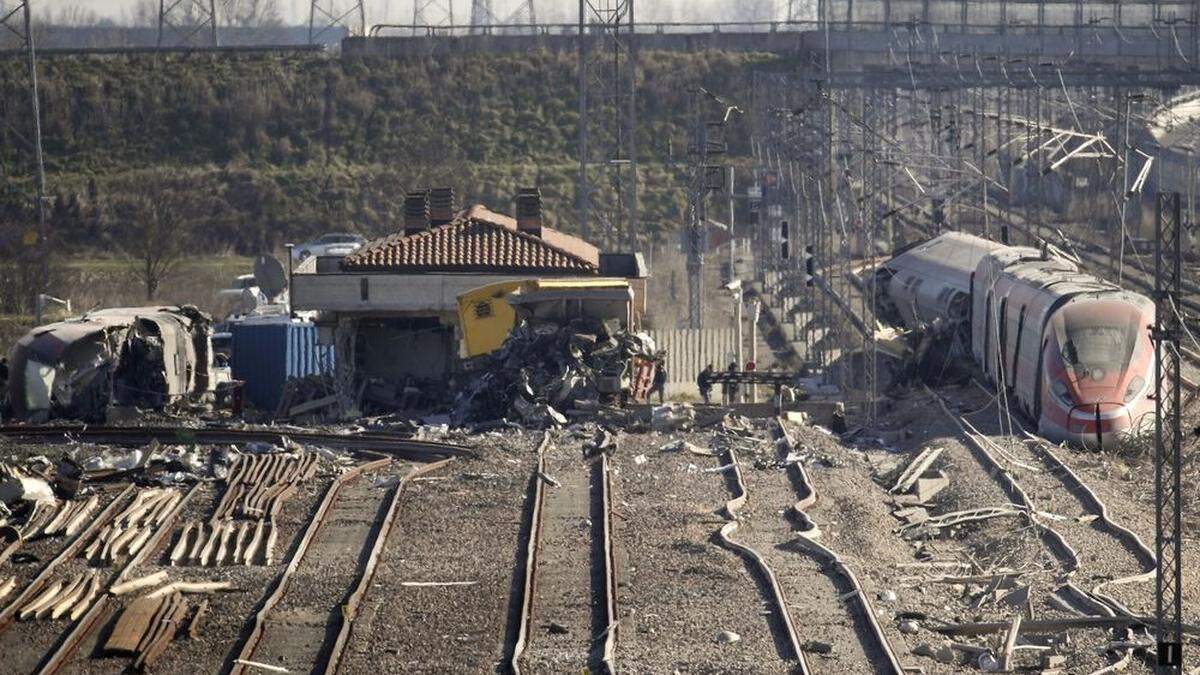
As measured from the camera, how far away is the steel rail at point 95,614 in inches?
428

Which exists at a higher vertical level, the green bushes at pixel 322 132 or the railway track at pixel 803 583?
the green bushes at pixel 322 132

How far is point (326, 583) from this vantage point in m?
13.2

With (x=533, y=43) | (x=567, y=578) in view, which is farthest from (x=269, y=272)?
(x=533, y=43)

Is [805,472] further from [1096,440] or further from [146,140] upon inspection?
[146,140]

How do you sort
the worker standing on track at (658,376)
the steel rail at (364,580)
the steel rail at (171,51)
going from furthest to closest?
the steel rail at (171,51)
the worker standing on track at (658,376)
the steel rail at (364,580)

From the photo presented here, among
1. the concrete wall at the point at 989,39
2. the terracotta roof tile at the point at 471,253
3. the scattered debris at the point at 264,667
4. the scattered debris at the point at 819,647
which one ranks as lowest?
the scattered debris at the point at 819,647

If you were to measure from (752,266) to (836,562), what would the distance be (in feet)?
113

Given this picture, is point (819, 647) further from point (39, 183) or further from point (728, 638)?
point (39, 183)

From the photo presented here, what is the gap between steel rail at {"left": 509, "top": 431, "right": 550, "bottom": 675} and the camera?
36.7ft

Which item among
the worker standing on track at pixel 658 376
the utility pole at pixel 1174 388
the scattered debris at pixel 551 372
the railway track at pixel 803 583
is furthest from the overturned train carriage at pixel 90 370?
the utility pole at pixel 1174 388

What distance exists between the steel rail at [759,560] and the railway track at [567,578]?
1.03 meters

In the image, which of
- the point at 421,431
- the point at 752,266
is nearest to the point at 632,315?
the point at 421,431

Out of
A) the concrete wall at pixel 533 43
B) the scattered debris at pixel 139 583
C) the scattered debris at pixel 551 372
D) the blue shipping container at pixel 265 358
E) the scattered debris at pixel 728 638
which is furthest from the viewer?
the concrete wall at pixel 533 43

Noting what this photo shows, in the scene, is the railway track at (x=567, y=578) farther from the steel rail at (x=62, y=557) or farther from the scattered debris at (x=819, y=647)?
the steel rail at (x=62, y=557)
